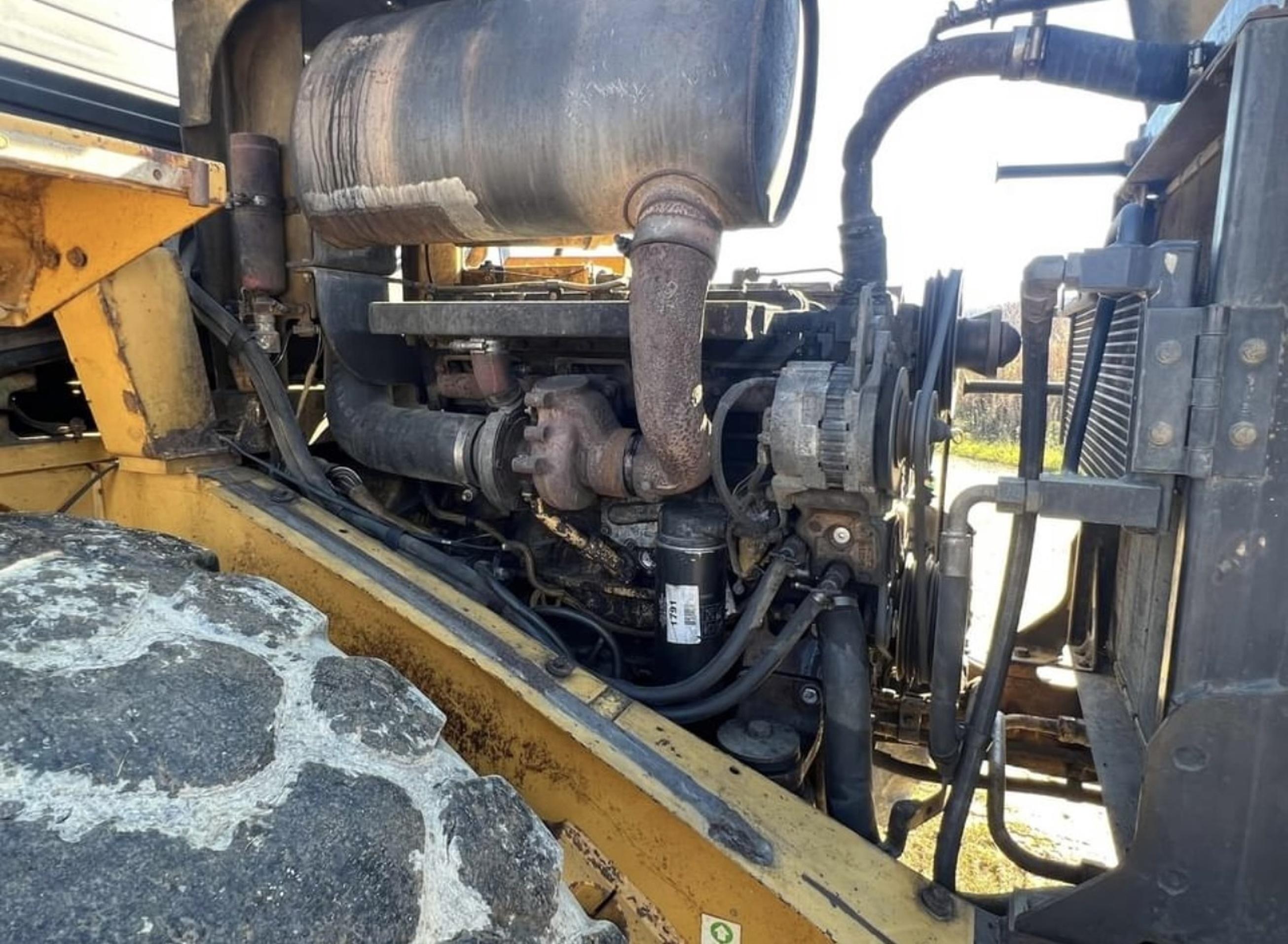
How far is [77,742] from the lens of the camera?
2.79 feet

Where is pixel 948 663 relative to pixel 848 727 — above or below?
above

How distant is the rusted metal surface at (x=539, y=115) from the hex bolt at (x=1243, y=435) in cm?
79

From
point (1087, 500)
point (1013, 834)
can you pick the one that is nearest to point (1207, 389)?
point (1087, 500)

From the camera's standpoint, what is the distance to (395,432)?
187cm

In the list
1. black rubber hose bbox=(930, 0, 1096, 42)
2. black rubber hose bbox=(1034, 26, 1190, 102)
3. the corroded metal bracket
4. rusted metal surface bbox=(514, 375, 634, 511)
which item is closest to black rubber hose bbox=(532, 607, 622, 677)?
rusted metal surface bbox=(514, 375, 634, 511)

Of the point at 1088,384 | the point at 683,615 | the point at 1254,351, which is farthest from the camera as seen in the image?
the point at 683,615

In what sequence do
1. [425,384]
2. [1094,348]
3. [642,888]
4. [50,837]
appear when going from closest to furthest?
[50,837] < [642,888] < [1094,348] < [425,384]

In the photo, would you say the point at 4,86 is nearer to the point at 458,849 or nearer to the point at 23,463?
the point at 23,463

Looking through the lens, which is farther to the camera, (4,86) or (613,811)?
(4,86)

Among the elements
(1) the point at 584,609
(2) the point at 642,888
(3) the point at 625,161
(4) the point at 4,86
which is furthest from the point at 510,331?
(4) the point at 4,86

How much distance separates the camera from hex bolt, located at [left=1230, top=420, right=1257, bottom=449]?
3.15ft

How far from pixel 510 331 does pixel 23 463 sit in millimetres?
927

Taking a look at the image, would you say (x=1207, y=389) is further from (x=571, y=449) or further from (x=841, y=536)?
(x=571, y=449)

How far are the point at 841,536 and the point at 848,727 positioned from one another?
A: 13.6 inches
